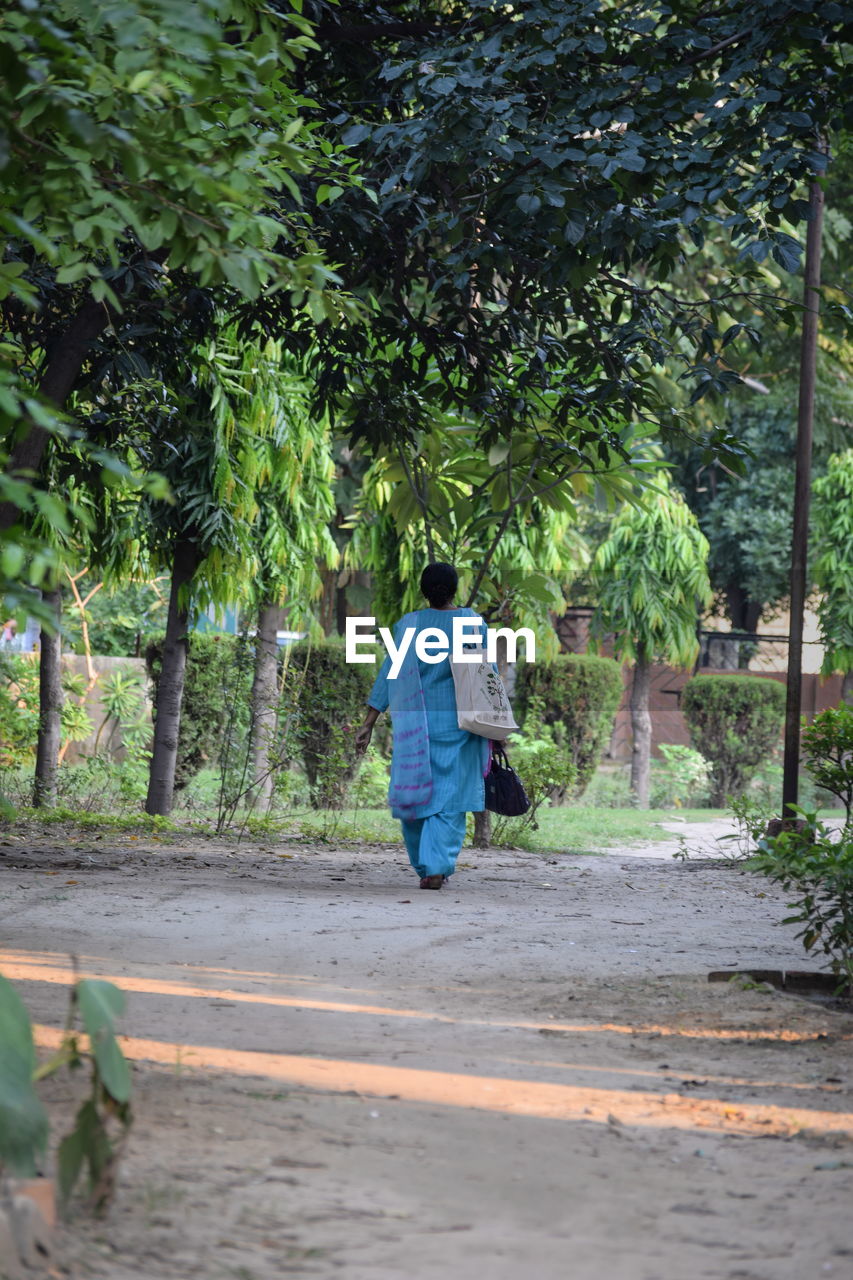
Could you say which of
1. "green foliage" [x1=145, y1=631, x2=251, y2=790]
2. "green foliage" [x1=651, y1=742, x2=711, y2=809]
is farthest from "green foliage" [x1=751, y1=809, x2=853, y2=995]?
"green foliage" [x1=651, y1=742, x2=711, y2=809]

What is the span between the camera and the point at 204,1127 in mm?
3225

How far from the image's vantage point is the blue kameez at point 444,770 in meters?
7.87

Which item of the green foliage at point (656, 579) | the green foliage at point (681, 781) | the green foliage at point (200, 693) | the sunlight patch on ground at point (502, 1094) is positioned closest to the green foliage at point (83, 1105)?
the sunlight patch on ground at point (502, 1094)

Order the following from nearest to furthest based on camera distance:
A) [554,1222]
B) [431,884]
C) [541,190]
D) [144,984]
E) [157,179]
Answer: [554,1222] < [157,179] < [144,984] < [541,190] < [431,884]

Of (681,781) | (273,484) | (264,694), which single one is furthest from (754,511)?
(273,484)

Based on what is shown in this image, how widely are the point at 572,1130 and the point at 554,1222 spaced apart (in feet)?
2.11

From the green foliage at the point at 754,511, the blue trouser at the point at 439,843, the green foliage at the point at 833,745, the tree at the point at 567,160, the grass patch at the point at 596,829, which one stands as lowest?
the grass patch at the point at 596,829

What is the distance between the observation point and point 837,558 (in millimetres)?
20156

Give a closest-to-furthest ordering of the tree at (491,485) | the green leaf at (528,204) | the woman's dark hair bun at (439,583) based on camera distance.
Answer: the green leaf at (528,204)
the woman's dark hair bun at (439,583)
the tree at (491,485)

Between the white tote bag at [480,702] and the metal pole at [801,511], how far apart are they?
3.34 meters

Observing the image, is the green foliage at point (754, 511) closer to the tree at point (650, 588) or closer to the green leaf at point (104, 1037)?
the tree at point (650, 588)

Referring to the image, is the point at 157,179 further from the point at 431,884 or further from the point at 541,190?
the point at 431,884

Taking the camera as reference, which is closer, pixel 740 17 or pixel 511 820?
pixel 740 17

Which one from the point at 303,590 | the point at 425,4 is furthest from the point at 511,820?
the point at 425,4
